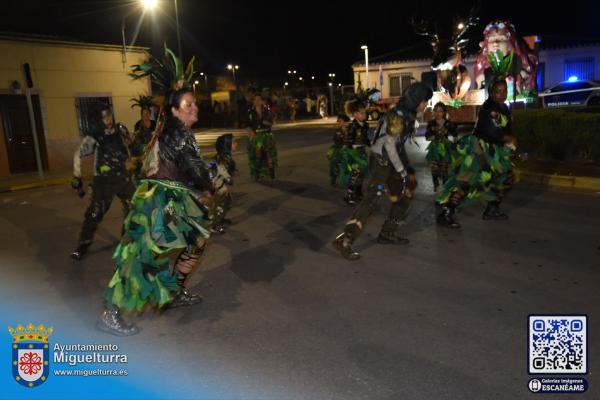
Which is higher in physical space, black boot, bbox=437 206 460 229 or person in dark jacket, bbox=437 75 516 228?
person in dark jacket, bbox=437 75 516 228

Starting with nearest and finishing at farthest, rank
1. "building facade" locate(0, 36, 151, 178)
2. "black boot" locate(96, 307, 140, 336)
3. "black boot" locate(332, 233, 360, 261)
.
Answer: "black boot" locate(96, 307, 140, 336) → "black boot" locate(332, 233, 360, 261) → "building facade" locate(0, 36, 151, 178)

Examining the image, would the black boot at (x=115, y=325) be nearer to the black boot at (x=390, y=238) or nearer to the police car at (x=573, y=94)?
the black boot at (x=390, y=238)

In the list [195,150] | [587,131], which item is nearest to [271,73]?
Result: [587,131]

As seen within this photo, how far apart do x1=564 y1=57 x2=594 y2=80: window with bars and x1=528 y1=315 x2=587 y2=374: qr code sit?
28.6m

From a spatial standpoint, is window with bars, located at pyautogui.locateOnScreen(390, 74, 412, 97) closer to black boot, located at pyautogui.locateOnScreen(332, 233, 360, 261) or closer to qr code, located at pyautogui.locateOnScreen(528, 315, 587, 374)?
black boot, located at pyautogui.locateOnScreen(332, 233, 360, 261)

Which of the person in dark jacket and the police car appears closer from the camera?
the person in dark jacket

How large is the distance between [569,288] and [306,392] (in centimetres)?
288

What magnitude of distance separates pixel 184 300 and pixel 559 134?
9.38 m

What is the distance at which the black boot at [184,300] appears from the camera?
4.76 meters

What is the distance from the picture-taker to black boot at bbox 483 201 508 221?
292 inches

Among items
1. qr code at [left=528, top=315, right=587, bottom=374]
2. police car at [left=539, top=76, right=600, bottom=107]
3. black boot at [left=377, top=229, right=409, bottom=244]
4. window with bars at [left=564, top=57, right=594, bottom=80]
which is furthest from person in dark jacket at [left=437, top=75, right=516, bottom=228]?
window with bars at [left=564, top=57, right=594, bottom=80]

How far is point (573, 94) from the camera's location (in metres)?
21.3

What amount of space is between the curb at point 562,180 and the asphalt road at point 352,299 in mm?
998

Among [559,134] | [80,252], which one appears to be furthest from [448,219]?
[559,134]
